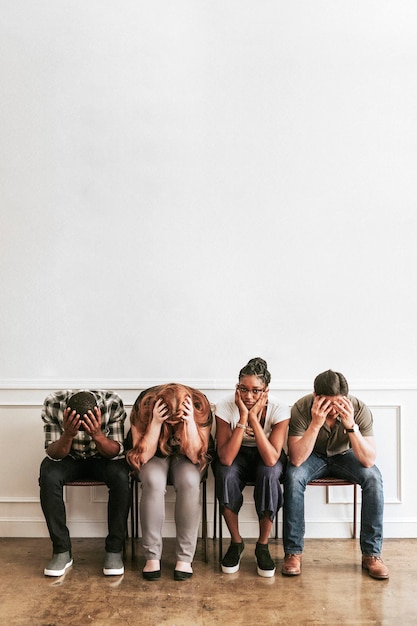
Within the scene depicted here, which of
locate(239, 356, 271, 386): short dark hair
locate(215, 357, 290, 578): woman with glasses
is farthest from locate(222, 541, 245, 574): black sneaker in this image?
locate(239, 356, 271, 386): short dark hair

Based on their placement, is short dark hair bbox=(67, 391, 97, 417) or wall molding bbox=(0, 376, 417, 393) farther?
wall molding bbox=(0, 376, 417, 393)


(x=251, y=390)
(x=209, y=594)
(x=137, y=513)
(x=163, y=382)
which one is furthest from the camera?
(x=163, y=382)

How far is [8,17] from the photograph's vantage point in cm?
422

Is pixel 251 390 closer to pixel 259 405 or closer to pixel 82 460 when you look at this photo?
pixel 259 405

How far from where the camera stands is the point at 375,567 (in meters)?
3.43

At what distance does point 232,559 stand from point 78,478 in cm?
97

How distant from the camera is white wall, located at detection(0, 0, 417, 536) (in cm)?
418

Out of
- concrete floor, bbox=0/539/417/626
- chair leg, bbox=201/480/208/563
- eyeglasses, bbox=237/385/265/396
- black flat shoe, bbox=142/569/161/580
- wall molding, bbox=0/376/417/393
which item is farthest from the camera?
wall molding, bbox=0/376/417/393

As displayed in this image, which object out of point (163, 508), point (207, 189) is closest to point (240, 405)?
point (163, 508)

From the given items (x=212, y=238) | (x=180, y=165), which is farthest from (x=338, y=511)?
(x=180, y=165)

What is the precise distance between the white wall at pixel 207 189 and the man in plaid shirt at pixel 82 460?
47 centimetres

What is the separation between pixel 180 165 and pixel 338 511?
243 cm

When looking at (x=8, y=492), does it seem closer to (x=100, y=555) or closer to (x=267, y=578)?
(x=100, y=555)

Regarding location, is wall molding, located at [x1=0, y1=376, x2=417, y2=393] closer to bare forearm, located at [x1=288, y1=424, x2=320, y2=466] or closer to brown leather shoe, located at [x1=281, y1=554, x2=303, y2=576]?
bare forearm, located at [x1=288, y1=424, x2=320, y2=466]
